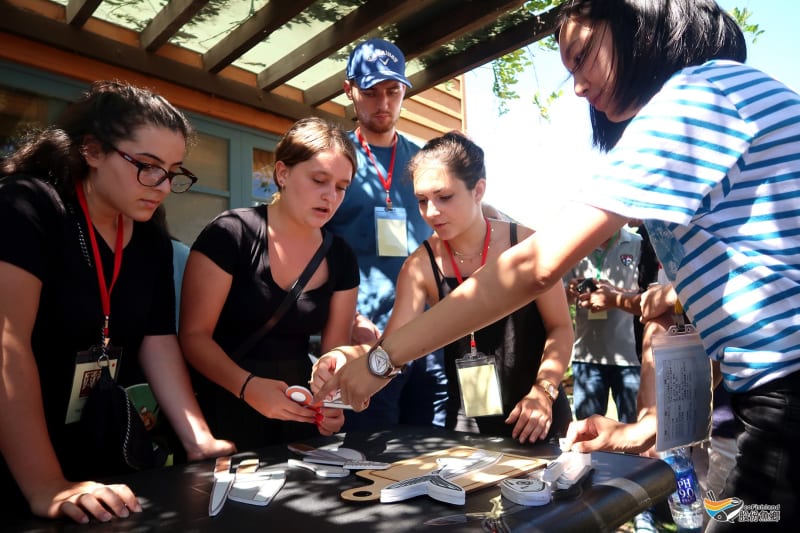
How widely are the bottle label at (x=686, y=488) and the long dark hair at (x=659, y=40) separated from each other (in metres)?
0.98

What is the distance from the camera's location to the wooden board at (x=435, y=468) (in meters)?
1.25

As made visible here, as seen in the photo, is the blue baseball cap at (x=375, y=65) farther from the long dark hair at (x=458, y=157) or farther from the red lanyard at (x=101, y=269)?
the red lanyard at (x=101, y=269)

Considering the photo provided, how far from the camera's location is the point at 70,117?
1.80 metres

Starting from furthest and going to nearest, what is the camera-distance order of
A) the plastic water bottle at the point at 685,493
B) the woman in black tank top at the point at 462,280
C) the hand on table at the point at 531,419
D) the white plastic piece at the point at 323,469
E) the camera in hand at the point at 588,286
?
the camera in hand at the point at 588,286
the woman in black tank top at the point at 462,280
the hand on table at the point at 531,419
the plastic water bottle at the point at 685,493
the white plastic piece at the point at 323,469

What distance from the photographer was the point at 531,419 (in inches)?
70.5

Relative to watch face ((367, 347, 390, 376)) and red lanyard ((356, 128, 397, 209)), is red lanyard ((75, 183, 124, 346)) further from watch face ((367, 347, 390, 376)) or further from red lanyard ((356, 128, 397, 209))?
red lanyard ((356, 128, 397, 209))

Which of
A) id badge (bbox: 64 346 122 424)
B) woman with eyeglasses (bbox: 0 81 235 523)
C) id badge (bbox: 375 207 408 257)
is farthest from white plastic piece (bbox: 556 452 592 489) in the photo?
id badge (bbox: 375 207 408 257)

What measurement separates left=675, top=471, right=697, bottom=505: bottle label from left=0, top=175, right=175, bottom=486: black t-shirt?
155 centimetres

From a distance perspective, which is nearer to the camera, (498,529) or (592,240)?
(498,529)

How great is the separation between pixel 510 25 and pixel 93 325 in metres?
3.61

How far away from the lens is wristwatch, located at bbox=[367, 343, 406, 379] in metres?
1.40

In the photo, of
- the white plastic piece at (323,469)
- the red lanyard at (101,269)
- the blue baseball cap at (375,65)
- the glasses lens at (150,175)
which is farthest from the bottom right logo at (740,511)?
the blue baseball cap at (375,65)

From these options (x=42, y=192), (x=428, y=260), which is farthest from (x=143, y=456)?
(x=428, y=260)

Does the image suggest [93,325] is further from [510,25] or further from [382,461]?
[510,25]
